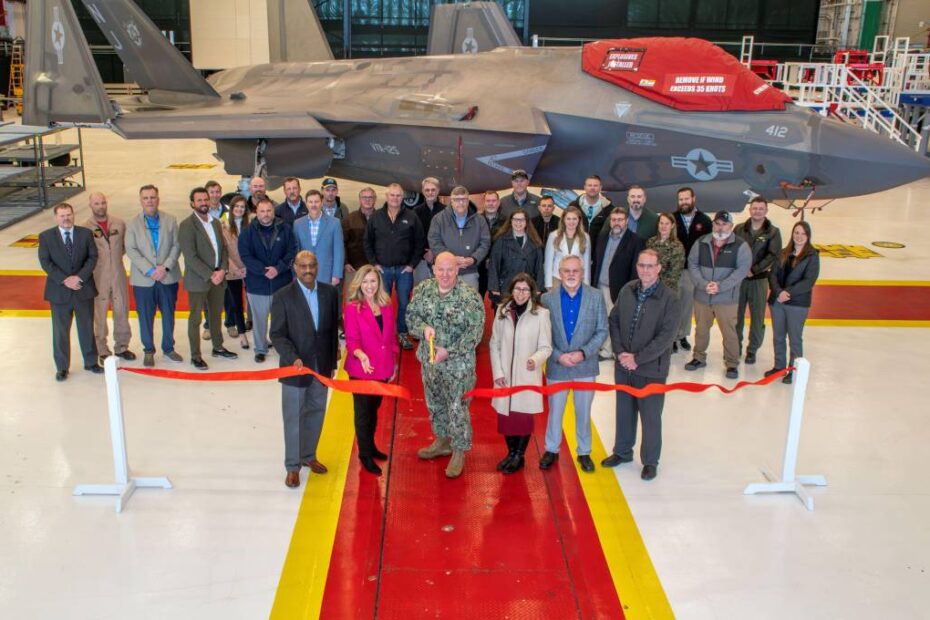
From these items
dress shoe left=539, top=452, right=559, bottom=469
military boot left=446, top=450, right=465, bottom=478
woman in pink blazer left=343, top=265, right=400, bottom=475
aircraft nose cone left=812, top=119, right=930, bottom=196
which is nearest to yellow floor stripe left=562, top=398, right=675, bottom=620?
dress shoe left=539, top=452, right=559, bottom=469

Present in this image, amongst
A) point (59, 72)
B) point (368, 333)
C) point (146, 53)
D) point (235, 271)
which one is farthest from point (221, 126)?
point (368, 333)

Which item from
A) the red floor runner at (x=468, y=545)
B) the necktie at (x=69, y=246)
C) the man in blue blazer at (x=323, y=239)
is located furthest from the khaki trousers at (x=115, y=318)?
the red floor runner at (x=468, y=545)

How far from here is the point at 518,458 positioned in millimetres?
6410

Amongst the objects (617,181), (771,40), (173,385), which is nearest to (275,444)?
(173,385)

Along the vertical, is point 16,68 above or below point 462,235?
above

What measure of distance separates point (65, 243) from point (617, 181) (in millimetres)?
7443

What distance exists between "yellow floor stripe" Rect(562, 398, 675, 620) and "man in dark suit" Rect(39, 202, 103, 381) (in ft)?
16.4

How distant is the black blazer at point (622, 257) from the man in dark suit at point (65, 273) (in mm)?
5078

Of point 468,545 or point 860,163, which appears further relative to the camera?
point 860,163

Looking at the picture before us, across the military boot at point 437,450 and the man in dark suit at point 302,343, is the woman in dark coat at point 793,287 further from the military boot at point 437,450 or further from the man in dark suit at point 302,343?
the man in dark suit at point 302,343

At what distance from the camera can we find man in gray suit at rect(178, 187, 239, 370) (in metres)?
8.14

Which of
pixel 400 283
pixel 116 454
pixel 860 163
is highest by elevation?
pixel 860 163

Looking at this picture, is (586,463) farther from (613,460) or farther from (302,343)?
(302,343)

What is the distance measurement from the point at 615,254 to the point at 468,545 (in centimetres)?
370
